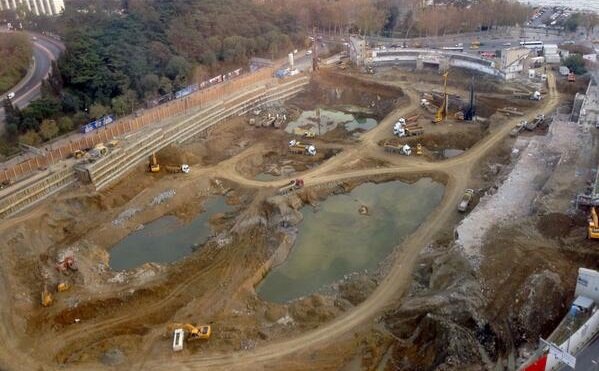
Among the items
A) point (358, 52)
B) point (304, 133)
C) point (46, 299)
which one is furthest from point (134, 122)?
point (358, 52)

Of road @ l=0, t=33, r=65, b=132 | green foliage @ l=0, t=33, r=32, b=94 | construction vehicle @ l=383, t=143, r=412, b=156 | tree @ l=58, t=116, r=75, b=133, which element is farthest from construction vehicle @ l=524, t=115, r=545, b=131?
green foliage @ l=0, t=33, r=32, b=94

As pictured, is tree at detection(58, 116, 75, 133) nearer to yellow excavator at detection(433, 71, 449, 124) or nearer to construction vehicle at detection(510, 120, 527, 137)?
yellow excavator at detection(433, 71, 449, 124)

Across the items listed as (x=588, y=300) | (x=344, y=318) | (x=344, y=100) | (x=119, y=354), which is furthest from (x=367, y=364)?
(x=344, y=100)

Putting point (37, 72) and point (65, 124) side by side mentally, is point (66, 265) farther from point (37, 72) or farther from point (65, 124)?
point (37, 72)

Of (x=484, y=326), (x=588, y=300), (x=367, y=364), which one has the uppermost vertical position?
(x=588, y=300)

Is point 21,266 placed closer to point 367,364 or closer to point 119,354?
point 119,354

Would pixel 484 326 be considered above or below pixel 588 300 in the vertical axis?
below

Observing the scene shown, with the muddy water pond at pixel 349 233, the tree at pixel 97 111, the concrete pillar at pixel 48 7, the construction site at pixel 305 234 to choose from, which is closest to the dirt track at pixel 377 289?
the construction site at pixel 305 234
